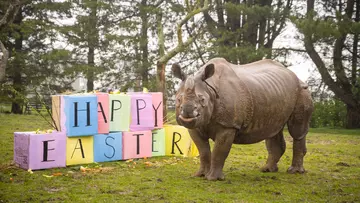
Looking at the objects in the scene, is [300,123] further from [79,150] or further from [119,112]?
[79,150]

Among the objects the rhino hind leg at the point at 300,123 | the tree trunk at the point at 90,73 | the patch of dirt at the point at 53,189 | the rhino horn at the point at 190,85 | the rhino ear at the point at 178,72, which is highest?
Result: the tree trunk at the point at 90,73

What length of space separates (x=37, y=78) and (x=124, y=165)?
14.0 m

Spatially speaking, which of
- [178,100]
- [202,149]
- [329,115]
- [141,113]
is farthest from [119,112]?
[329,115]

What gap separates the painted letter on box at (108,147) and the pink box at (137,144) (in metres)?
0.11

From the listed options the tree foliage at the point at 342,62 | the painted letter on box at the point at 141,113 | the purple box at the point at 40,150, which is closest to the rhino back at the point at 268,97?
the painted letter on box at the point at 141,113

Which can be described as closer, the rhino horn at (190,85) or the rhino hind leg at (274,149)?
the rhino horn at (190,85)

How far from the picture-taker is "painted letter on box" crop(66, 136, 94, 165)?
24.9 feet

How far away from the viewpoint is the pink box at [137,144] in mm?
8359

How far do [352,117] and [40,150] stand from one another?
46.8ft

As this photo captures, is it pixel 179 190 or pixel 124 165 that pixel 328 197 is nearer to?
pixel 179 190

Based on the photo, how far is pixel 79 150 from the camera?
305 inches

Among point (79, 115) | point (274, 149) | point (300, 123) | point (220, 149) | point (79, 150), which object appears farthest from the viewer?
point (79, 150)

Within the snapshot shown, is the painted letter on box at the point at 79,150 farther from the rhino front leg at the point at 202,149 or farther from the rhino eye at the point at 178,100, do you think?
the rhino eye at the point at 178,100

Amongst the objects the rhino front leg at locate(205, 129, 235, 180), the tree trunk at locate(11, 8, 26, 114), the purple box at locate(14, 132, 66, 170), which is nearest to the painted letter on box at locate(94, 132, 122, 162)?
the purple box at locate(14, 132, 66, 170)
